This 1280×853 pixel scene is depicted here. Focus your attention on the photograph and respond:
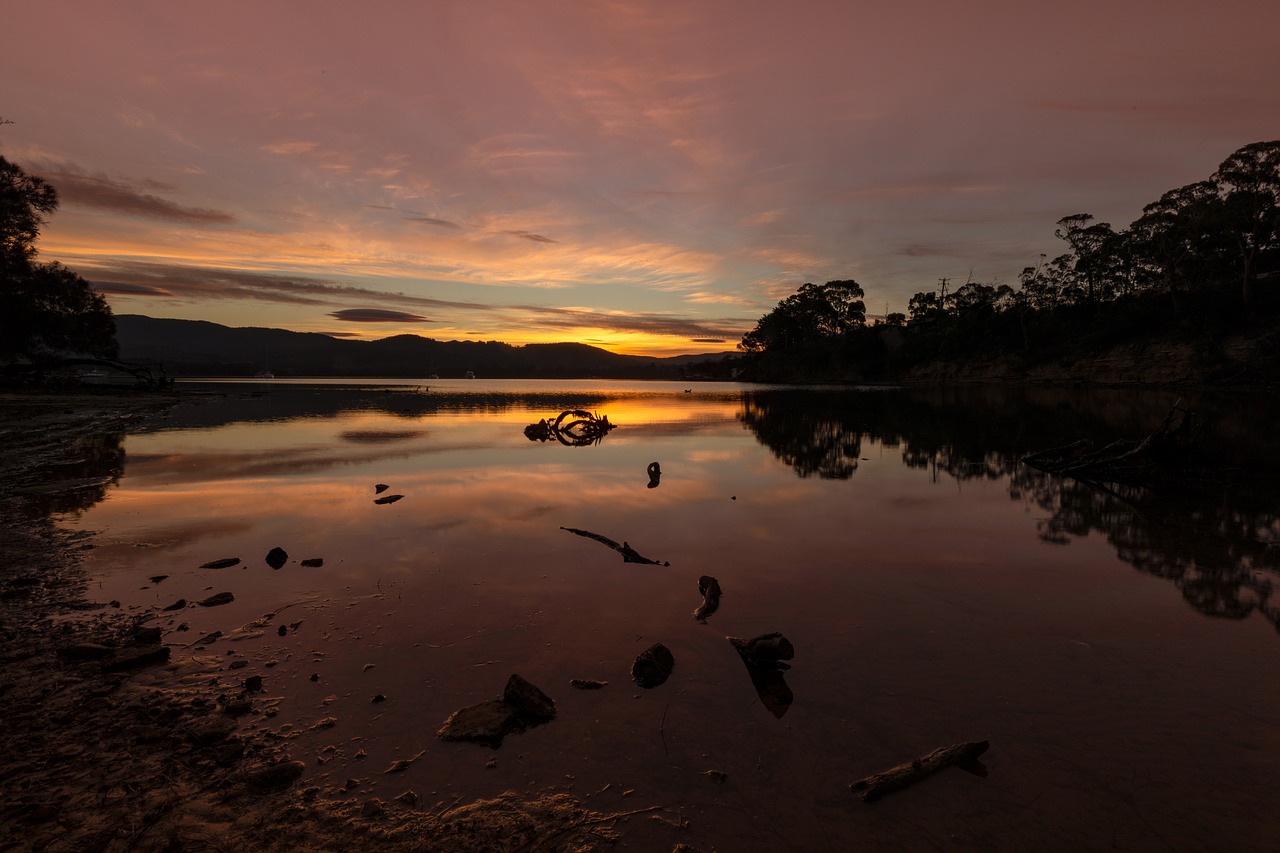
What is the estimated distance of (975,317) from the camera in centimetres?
11706

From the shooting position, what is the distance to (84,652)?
6.77 metres

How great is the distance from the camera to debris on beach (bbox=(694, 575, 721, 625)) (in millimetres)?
8798

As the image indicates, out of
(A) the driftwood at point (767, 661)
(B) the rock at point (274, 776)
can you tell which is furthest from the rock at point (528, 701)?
(A) the driftwood at point (767, 661)

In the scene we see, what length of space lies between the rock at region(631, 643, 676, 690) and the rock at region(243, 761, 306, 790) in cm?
343

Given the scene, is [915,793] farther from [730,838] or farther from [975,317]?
[975,317]

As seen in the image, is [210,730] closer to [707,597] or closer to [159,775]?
[159,775]

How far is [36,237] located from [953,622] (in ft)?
215

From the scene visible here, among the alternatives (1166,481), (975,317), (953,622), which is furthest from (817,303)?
(953,622)

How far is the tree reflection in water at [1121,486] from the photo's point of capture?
10.6 m

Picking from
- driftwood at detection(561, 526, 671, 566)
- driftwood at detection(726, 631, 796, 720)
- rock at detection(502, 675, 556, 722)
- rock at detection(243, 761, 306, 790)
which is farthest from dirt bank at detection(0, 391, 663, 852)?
driftwood at detection(561, 526, 671, 566)

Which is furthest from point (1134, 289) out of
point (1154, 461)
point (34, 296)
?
point (34, 296)

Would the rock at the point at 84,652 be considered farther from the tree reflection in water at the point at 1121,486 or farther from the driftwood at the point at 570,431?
the driftwood at the point at 570,431

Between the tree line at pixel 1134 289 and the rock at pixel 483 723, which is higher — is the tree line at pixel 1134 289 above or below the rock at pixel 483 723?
above

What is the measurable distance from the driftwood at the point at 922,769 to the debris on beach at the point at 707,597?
3738 mm
